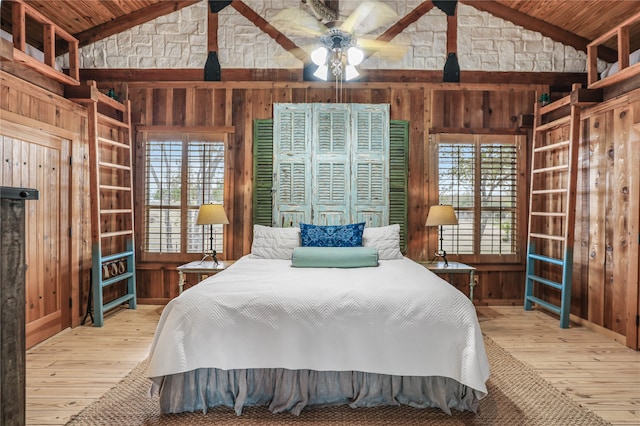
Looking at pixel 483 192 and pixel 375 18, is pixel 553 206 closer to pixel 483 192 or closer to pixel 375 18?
pixel 483 192

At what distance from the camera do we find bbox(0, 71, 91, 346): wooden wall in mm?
3127

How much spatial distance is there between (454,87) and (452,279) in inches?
90.2

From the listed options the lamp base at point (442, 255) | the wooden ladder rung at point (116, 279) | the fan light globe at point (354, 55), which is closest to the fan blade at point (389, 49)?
the fan light globe at point (354, 55)

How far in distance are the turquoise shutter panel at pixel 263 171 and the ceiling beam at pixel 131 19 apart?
1.65 metres

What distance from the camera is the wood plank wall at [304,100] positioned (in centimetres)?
466

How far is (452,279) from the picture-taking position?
14.6 feet

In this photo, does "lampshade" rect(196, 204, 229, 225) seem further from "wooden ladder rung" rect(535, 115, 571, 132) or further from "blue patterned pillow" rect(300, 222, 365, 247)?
"wooden ladder rung" rect(535, 115, 571, 132)

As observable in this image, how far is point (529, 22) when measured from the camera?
457 cm

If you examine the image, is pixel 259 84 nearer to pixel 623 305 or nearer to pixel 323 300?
pixel 323 300

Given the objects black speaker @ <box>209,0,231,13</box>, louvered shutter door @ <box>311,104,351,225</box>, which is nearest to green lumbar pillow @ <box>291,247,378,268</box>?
louvered shutter door @ <box>311,104,351,225</box>

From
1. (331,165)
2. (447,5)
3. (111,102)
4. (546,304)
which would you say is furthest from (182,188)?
(546,304)

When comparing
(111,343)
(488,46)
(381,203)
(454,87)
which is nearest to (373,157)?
(381,203)

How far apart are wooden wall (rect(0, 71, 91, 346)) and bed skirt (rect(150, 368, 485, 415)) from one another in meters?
1.96

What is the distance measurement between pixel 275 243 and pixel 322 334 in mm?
1709
